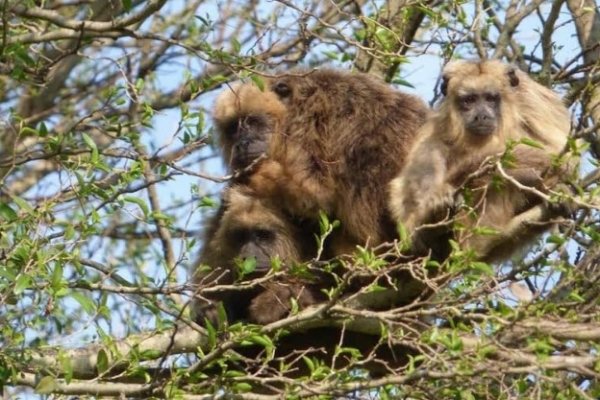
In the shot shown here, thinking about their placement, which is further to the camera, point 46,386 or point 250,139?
point 250,139

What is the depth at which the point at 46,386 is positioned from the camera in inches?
231

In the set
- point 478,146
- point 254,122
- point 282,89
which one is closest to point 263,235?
point 254,122

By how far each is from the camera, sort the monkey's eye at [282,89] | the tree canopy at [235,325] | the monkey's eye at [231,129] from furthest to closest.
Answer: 1. the monkey's eye at [231,129]
2. the monkey's eye at [282,89]
3. the tree canopy at [235,325]

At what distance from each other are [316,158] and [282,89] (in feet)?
2.43

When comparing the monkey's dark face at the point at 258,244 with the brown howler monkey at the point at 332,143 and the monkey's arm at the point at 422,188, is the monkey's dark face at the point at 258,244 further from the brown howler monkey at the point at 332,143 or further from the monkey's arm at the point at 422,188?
the monkey's arm at the point at 422,188

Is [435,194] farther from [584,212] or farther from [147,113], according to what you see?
[147,113]

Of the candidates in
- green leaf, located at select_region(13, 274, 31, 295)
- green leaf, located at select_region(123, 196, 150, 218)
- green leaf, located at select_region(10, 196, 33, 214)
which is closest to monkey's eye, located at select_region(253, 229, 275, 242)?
green leaf, located at select_region(123, 196, 150, 218)

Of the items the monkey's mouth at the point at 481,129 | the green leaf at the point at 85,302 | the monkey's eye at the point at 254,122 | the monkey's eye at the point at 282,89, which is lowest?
the green leaf at the point at 85,302

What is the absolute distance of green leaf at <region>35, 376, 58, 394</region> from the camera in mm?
→ 5867

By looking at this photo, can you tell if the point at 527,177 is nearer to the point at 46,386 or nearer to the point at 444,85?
the point at 444,85

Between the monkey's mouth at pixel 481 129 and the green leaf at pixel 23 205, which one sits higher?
the monkey's mouth at pixel 481 129

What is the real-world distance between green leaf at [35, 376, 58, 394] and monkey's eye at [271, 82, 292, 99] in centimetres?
322

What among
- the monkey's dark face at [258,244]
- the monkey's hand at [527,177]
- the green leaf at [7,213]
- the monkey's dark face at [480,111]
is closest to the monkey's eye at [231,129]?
the monkey's dark face at [258,244]

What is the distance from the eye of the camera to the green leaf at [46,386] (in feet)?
19.2
